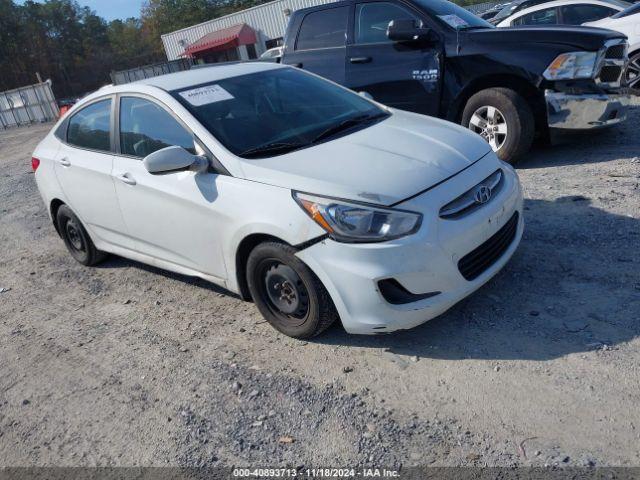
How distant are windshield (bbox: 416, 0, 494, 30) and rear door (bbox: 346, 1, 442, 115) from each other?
0.60 feet

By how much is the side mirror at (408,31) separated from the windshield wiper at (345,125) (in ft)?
7.15

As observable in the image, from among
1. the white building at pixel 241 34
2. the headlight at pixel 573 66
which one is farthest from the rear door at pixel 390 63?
the white building at pixel 241 34

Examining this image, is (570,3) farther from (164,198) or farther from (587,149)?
(164,198)

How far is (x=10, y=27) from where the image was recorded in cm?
5134

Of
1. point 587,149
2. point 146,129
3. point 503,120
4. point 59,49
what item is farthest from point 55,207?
point 59,49

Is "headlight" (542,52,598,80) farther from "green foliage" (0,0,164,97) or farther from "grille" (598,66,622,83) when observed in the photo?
"green foliage" (0,0,164,97)

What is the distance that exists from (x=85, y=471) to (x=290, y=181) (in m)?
1.88

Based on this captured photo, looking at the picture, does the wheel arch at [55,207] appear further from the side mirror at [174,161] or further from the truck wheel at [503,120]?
the truck wheel at [503,120]

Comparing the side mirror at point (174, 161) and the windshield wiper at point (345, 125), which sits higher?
the side mirror at point (174, 161)

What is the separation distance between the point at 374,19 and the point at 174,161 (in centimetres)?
405

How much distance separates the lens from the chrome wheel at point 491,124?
19.6 ft

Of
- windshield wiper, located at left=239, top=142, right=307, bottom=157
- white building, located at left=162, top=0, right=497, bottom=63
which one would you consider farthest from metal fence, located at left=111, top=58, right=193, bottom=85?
windshield wiper, located at left=239, top=142, right=307, bottom=157

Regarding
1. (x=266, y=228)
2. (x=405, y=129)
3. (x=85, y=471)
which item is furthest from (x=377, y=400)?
(x=405, y=129)

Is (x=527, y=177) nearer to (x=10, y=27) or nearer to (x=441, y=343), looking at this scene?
(x=441, y=343)
